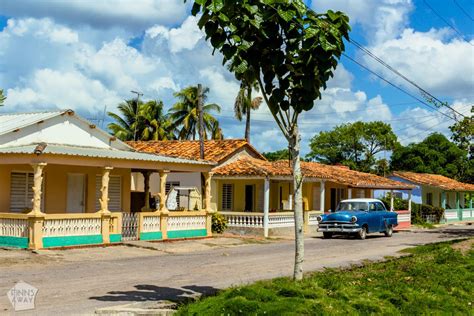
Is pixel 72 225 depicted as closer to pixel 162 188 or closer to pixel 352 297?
pixel 162 188

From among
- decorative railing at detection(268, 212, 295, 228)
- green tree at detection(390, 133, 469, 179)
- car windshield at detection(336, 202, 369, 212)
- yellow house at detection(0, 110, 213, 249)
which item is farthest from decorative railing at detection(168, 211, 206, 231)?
green tree at detection(390, 133, 469, 179)

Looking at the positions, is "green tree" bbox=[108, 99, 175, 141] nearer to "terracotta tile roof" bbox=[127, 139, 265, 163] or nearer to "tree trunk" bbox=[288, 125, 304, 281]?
"terracotta tile roof" bbox=[127, 139, 265, 163]

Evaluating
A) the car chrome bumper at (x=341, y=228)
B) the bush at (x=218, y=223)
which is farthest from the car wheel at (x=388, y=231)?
the bush at (x=218, y=223)

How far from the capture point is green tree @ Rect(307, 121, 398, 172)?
79.3 metres

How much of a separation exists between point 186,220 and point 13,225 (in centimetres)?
749

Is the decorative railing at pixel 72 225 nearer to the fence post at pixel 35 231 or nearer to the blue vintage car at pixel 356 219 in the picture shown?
the fence post at pixel 35 231

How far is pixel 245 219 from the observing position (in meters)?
29.6

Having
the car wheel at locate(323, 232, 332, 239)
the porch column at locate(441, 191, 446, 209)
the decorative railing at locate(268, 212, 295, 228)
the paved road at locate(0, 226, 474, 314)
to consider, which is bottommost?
the paved road at locate(0, 226, 474, 314)

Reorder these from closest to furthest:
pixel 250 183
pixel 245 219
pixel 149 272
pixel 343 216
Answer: pixel 149 272 → pixel 343 216 → pixel 245 219 → pixel 250 183

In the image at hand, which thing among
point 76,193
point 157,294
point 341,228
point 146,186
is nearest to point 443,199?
point 341,228

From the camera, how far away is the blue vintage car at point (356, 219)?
91.9ft

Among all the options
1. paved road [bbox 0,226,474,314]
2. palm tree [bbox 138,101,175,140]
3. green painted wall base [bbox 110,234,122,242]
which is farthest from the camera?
palm tree [bbox 138,101,175,140]

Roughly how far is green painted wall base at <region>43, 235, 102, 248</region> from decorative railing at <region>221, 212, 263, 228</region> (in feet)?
31.9

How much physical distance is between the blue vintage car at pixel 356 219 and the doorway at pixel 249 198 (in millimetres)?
4929
